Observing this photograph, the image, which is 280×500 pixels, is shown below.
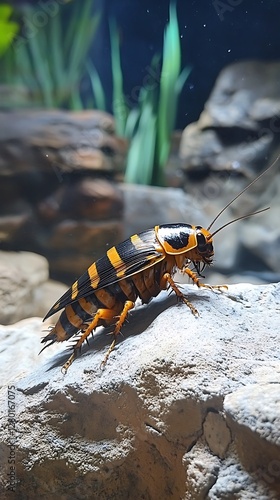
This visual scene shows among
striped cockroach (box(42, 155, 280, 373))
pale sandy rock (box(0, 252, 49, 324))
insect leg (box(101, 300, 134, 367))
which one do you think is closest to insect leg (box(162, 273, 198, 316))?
striped cockroach (box(42, 155, 280, 373))

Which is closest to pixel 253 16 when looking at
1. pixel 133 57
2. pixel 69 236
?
pixel 133 57

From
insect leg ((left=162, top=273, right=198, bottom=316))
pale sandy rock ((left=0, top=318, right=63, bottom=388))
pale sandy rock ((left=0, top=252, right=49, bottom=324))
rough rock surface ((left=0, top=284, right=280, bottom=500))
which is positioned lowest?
pale sandy rock ((left=0, top=252, right=49, bottom=324))

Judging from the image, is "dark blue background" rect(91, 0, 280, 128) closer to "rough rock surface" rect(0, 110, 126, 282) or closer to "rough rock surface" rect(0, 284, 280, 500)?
"rough rock surface" rect(0, 110, 126, 282)

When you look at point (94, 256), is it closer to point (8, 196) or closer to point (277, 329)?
point (8, 196)

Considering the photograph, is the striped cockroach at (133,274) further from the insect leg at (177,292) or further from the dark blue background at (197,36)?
the dark blue background at (197,36)

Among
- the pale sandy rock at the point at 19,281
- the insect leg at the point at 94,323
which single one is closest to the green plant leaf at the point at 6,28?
the pale sandy rock at the point at 19,281

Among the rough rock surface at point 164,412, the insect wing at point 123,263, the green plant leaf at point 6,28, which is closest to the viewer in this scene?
the rough rock surface at point 164,412
